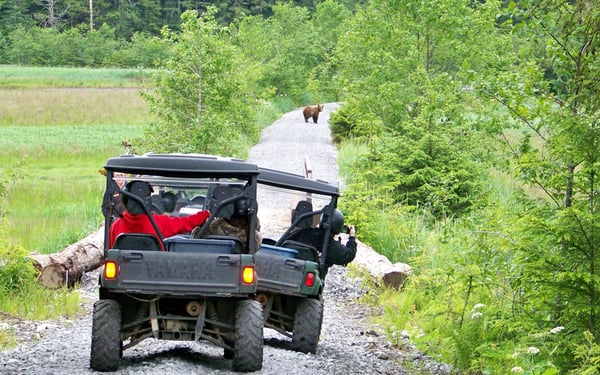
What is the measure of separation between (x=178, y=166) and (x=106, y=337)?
5.69 feet

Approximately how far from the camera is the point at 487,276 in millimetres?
9578

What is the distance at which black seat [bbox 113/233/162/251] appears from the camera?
859 cm

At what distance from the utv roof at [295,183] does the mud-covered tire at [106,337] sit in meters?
2.48

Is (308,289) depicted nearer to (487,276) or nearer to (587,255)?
(487,276)

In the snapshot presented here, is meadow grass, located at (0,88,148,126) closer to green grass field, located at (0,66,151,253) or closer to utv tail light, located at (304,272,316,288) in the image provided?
green grass field, located at (0,66,151,253)

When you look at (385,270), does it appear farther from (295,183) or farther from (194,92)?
(194,92)

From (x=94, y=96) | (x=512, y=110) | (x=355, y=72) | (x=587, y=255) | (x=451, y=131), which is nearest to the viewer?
(x=587, y=255)

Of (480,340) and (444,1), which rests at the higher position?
(444,1)

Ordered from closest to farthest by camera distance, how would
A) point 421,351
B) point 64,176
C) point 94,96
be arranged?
point 421,351
point 64,176
point 94,96

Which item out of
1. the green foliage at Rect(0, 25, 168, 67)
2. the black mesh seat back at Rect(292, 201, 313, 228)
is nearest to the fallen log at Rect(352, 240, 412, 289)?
the black mesh seat back at Rect(292, 201, 313, 228)

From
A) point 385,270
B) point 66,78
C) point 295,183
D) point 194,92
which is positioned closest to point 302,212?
point 295,183

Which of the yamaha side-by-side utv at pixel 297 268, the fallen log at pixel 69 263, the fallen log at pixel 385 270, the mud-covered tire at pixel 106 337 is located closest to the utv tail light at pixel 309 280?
the yamaha side-by-side utv at pixel 297 268

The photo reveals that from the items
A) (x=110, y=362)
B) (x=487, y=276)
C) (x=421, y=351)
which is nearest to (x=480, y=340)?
(x=487, y=276)

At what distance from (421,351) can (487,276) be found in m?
1.96
